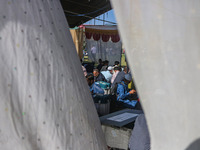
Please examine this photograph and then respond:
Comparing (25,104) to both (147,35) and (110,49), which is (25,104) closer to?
(147,35)

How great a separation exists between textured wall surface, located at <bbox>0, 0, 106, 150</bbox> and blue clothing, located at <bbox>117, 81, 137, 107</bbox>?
88.2 inches

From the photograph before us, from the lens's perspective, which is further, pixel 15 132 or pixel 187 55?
pixel 15 132

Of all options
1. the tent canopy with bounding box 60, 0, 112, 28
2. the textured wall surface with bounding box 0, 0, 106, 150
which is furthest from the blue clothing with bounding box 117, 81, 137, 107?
the tent canopy with bounding box 60, 0, 112, 28

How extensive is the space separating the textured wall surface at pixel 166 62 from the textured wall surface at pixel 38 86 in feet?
1.38

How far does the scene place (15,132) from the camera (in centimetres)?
98

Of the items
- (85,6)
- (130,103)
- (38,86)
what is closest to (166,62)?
(38,86)

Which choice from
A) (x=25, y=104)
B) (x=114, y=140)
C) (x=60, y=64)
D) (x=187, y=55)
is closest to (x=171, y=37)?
(x=187, y=55)

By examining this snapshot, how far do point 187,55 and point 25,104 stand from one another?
81 cm

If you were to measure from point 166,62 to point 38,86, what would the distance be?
26.0 inches

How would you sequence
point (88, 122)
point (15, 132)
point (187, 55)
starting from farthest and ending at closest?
point (88, 122)
point (15, 132)
point (187, 55)

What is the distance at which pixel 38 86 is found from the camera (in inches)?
41.0

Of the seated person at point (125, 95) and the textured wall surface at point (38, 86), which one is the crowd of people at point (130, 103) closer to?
the seated person at point (125, 95)

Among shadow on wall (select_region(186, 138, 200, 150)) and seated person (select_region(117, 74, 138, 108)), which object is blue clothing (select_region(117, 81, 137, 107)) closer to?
seated person (select_region(117, 74, 138, 108))

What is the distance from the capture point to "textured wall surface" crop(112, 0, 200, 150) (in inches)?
30.0
